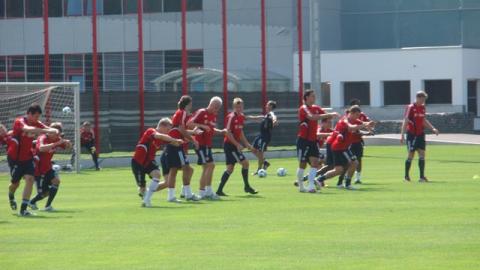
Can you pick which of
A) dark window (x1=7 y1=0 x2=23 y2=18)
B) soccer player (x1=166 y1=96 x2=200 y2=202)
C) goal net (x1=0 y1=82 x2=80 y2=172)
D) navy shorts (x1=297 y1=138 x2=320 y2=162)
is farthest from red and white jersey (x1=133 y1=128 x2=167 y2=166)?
dark window (x1=7 y1=0 x2=23 y2=18)

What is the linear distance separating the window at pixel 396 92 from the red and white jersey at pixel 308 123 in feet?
139

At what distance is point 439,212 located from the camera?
20.8m

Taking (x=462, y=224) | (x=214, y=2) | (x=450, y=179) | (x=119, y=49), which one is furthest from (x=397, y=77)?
(x=462, y=224)

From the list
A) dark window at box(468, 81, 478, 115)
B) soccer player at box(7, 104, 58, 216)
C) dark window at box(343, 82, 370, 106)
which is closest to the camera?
soccer player at box(7, 104, 58, 216)

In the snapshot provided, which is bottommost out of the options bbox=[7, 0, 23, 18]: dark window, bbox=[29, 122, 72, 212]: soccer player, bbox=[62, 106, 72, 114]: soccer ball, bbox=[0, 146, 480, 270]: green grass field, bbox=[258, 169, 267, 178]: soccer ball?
bbox=[258, 169, 267, 178]: soccer ball

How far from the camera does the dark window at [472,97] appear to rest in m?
68.3

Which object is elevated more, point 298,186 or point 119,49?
point 119,49

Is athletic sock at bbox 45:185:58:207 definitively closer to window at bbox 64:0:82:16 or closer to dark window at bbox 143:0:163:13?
window at bbox 64:0:82:16

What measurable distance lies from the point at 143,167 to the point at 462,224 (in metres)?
7.42

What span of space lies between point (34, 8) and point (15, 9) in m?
2.08

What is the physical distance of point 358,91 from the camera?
6975 cm

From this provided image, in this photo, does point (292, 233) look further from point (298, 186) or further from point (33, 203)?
point (298, 186)

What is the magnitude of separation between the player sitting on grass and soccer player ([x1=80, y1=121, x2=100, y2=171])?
13517 mm

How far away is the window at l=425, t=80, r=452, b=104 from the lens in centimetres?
6744
